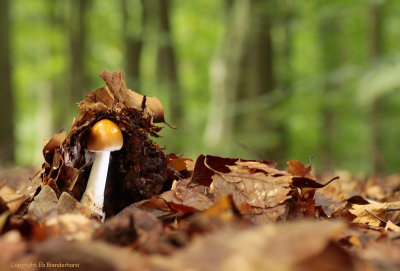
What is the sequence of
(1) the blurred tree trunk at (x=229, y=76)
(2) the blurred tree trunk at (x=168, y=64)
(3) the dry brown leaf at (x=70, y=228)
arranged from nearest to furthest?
Answer: (3) the dry brown leaf at (x=70, y=228) → (1) the blurred tree trunk at (x=229, y=76) → (2) the blurred tree trunk at (x=168, y=64)

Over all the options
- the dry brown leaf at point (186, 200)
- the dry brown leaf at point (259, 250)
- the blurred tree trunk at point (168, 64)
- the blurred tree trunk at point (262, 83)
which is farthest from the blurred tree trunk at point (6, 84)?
the dry brown leaf at point (259, 250)

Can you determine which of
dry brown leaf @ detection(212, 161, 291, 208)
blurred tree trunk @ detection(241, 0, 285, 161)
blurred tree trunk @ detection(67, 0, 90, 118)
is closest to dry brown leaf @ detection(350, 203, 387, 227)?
dry brown leaf @ detection(212, 161, 291, 208)

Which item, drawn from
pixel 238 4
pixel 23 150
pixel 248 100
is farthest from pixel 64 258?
pixel 23 150

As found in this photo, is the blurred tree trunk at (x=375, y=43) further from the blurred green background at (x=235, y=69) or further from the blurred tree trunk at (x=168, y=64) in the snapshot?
the blurred tree trunk at (x=168, y=64)

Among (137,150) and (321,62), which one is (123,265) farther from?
(321,62)

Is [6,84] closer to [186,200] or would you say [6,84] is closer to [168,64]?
[168,64]

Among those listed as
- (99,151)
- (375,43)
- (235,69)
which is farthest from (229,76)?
(99,151)
